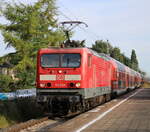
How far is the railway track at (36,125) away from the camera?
14.0 m

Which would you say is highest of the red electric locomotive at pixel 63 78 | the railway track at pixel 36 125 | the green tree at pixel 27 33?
the green tree at pixel 27 33

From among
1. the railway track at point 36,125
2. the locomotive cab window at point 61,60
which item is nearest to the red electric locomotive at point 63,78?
the locomotive cab window at point 61,60

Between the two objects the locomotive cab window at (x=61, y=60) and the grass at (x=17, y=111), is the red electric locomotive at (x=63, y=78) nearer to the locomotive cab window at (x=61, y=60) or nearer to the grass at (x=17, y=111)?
the locomotive cab window at (x=61, y=60)

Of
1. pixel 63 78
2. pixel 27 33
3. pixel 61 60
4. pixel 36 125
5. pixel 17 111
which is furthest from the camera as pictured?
pixel 27 33

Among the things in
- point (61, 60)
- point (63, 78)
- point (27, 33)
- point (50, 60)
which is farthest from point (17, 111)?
point (27, 33)

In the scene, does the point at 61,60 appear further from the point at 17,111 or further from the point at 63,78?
the point at 17,111

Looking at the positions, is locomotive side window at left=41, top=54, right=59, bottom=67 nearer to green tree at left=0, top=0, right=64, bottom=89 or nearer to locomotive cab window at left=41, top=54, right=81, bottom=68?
locomotive cab window at left=41, top=54, right=81, bottom=68

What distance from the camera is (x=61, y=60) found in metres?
17.3

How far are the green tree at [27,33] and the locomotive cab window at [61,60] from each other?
1584 cm

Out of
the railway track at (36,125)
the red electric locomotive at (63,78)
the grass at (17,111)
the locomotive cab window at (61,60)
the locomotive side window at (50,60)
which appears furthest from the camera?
the grass at (17,111)

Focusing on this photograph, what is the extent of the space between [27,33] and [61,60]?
17715mm

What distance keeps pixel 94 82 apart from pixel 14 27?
16.9 m

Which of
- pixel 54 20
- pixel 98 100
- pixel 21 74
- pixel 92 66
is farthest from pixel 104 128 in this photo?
pixel 54 20

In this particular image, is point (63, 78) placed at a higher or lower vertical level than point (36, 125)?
higher
